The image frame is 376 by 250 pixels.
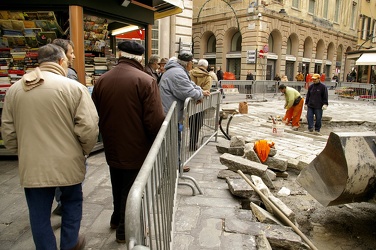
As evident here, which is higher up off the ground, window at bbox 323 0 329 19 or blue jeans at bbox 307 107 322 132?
window at bbox 323 0 329 19

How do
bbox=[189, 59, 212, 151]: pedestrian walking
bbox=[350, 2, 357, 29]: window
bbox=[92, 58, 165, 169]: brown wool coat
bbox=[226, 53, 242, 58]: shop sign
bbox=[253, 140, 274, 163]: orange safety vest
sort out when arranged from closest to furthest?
bbox=[92, 58, 165, 169]: brown wool coat
bbox=[189, 59, 212, 151]: pedestrian walking
bbox=[253, 140, 274, 163]: orange safety vest
bbox=[226, 53, 242, 58]: shop sign
bbox=[350, 2, 357, 29]: window

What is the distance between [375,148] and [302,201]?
1.36 metres

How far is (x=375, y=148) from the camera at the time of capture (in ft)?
12.1

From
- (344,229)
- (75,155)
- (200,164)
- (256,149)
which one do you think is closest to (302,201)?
(344,229)

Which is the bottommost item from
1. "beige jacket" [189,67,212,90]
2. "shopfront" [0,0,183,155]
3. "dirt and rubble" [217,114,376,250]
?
"dirt and rubble" [217,114,376,250]

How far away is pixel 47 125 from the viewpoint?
220cm

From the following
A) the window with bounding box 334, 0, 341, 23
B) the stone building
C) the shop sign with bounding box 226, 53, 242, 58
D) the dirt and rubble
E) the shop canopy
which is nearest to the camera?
the dirt and rubble

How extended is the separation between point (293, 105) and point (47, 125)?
30.8 ft

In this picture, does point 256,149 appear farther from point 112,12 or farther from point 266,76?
point 266,76

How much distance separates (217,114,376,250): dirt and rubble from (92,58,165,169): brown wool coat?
2.43 m

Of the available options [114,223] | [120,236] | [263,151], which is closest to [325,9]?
[263,151]

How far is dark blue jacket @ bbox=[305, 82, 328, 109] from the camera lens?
9.32 m

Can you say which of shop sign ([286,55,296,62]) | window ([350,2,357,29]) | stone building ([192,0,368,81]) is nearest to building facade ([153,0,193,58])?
stone building ([192,0,368,81])

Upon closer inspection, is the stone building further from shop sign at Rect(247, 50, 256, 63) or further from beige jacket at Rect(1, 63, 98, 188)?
beige jacket at Rect(1, 63, 98, 188)
